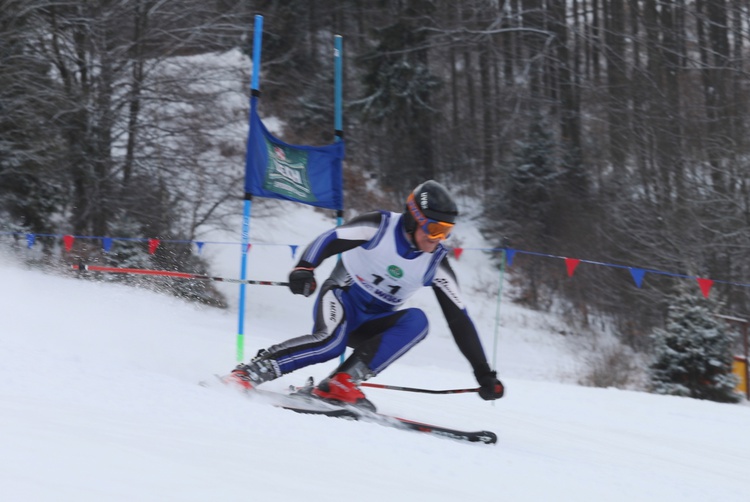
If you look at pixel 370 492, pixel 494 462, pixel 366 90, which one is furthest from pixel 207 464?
pixel 366 90

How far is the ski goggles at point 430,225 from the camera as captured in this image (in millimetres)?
4340

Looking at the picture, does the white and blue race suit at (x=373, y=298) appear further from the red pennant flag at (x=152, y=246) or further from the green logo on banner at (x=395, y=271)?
the red pennant flag at (x=152, y=246)

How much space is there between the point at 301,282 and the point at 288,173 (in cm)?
218

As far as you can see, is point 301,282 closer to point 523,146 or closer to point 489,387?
point 489,387

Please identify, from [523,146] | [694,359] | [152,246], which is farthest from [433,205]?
[523,146]

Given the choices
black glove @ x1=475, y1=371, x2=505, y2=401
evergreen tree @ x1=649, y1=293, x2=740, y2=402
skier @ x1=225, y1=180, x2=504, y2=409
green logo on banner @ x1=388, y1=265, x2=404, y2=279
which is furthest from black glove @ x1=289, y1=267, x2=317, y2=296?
evergreen tree @ x1=649, y1=293, x2=740, y2=402

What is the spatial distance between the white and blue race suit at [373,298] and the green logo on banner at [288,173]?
1553mm

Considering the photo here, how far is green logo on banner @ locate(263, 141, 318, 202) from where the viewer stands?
610 centimetres

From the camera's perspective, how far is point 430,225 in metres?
4.34

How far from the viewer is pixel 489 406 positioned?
6.47 meters

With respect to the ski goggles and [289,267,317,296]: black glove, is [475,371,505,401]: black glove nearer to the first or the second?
the ski goggles

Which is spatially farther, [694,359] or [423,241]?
[694,359]

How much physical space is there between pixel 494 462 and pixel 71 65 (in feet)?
46.6

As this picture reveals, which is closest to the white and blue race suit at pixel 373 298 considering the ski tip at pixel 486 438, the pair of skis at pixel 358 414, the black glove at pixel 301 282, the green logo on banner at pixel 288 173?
the black glove at pixel 301 282
